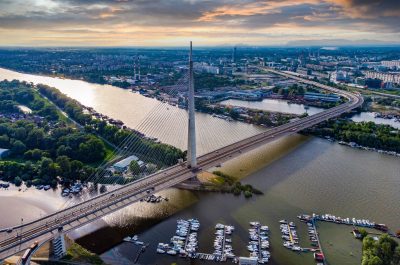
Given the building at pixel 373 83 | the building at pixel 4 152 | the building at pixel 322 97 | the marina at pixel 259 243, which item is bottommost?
the marina at pixel 259 243

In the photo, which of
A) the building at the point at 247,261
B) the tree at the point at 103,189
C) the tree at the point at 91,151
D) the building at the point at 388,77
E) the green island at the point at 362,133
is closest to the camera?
the building at the point at 247,261

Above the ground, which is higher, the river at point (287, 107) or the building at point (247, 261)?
the river at point (287, 107)

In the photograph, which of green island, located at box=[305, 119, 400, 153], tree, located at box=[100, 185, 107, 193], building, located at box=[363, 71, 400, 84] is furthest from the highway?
building, located at box=[363, 71, 400, 84]

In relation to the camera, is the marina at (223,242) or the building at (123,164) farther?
the building at (123,164)

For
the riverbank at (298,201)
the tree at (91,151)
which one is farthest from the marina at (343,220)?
the tree at (91,151)

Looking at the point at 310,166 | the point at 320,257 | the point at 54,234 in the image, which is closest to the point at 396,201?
the point at 310,166

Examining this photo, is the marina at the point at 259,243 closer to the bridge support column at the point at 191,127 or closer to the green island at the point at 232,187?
the green island at the point at 232,187

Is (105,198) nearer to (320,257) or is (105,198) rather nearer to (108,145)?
(320,257)

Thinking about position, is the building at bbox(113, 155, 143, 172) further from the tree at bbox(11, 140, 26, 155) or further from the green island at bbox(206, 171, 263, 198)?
the tree at bbox(11, 140, 26, 155)
